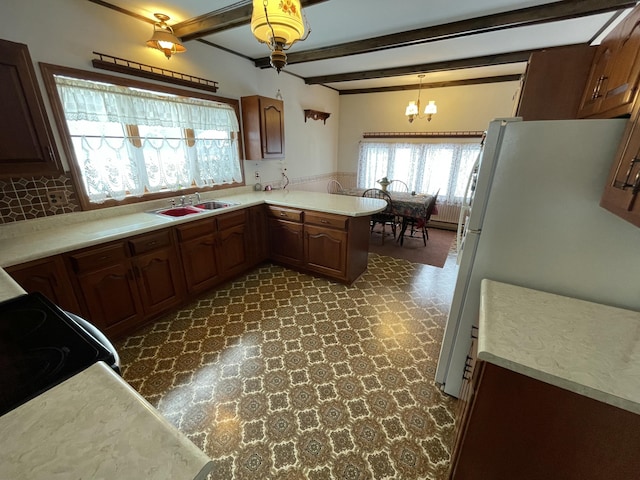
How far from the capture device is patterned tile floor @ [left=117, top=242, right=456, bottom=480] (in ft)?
4.41

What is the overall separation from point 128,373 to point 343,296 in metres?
1.84

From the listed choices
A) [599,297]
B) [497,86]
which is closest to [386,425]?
[599,297]

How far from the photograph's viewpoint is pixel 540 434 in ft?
2.83

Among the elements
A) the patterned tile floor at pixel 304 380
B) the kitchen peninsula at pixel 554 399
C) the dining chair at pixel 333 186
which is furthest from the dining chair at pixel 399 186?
the kitchen peninsula at pixel 554 399

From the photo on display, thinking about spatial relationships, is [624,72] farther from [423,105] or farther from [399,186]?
[399,186]

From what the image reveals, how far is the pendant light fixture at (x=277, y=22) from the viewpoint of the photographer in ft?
4.40

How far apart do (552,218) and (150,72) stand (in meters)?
3.17

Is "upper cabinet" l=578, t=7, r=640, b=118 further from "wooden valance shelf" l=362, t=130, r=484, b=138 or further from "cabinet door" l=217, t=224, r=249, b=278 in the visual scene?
"wooden valance shelf" l=362, t=130, r=484, b=138

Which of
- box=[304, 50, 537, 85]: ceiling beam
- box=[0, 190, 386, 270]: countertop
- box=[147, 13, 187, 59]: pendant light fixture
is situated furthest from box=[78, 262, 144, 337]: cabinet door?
box=[304, 50, 537, 85]: ceiling beam

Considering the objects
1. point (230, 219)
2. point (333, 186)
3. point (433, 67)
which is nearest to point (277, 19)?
point (230, 219)

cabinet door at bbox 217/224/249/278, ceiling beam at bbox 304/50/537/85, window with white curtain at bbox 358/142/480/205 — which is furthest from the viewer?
window with white curtain at bbox 358/142/480/205

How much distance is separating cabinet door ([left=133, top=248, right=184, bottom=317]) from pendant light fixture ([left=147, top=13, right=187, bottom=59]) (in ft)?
→ 5.67

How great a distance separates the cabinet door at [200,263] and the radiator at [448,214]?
4.18m

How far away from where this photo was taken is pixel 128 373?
180 cm
